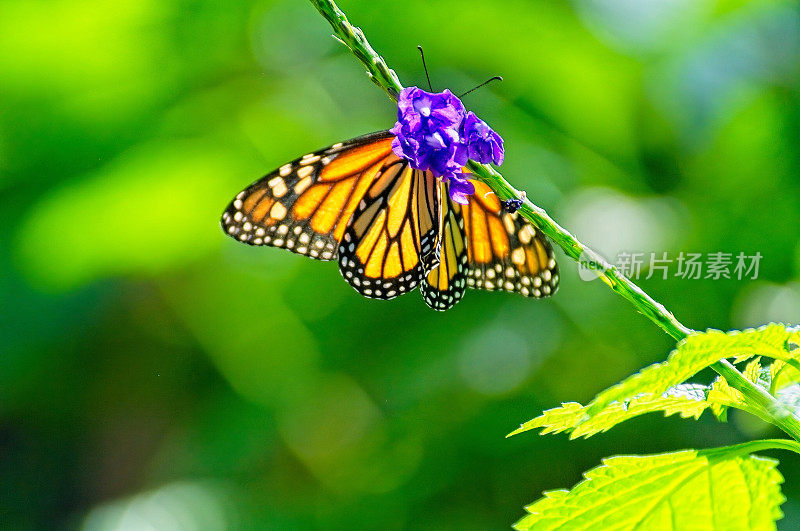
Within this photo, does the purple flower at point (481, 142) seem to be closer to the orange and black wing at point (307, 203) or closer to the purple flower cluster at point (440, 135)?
the purple flower cluster at point (440, 135)

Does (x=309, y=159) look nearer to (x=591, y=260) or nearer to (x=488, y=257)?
(x=488, y=257)

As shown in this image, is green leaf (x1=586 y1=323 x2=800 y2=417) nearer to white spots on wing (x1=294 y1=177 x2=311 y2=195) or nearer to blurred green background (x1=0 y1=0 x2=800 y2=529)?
white spots on wing (x1=294 y1=177 x2=311 y2=195)

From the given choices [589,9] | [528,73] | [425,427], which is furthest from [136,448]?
[589,9]

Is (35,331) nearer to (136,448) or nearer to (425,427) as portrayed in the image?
(136,448)

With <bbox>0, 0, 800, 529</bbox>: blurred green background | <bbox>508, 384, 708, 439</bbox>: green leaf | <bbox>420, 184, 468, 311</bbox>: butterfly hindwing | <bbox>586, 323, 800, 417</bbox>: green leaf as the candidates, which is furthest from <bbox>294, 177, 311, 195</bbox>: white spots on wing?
<bbox>0, 0, 800, 529</bbox>: blurred green background

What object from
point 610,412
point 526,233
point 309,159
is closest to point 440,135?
point 610,412
